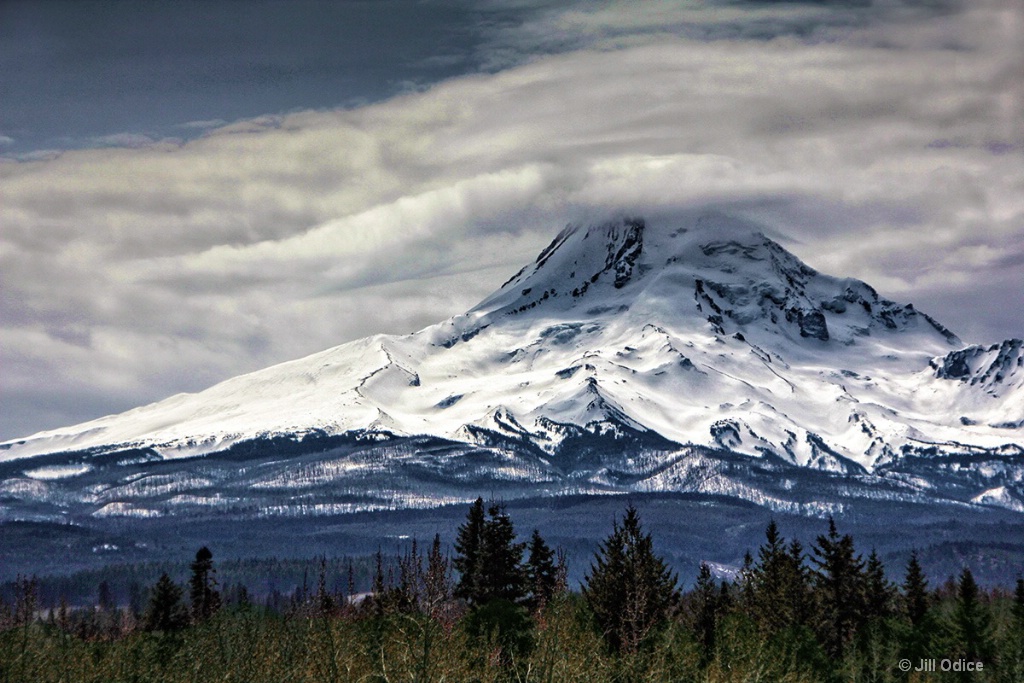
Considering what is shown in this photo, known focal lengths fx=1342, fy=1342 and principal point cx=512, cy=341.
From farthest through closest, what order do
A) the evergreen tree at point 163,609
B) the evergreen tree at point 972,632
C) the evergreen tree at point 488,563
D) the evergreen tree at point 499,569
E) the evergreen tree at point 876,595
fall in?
the evergreen tree at point 876,595
the evergreen tree at point 163,609
the evergreen tree at point 488,563
the evergreen tree at point 499,569
the evergreen tree at point 972,632

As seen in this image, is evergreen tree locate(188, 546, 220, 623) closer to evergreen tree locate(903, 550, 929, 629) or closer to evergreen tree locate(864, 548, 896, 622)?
evergreen tree locate(864, 548, 896, 622)

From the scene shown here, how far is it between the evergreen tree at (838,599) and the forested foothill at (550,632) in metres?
0.17

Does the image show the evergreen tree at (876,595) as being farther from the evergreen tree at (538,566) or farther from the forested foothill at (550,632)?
the evergreen tree at (538,566)

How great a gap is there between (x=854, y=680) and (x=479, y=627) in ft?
61.6

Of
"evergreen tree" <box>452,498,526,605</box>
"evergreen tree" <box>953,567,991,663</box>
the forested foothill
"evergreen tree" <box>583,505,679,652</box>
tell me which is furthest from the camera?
"evergreen tree" <box>452,498,526,605</box>

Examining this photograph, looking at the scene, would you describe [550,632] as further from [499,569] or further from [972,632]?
[499,569]

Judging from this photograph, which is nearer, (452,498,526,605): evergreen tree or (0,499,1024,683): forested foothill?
(0,499,1024,683): forested foothill

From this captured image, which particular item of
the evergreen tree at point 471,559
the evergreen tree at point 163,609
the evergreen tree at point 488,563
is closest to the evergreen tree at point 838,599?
the evergreen tree at point 488,563

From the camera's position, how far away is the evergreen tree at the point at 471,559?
95312 mm

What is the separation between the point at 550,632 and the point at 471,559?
58.0m

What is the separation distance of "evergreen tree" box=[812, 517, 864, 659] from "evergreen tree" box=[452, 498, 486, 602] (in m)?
24.7

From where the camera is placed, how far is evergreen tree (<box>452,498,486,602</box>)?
3752 inches

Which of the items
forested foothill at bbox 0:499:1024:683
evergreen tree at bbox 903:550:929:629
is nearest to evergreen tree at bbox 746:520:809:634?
forested foothill at bbox 0:499:1024:683

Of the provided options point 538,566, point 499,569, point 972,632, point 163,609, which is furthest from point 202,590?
point 972,632
